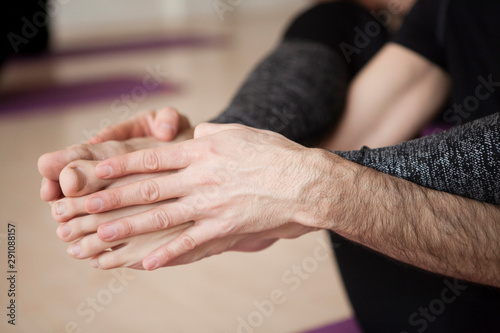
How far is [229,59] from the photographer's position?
4.27 meters

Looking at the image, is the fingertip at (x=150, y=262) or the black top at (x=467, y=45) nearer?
the fingertip at (x=150, y=262)

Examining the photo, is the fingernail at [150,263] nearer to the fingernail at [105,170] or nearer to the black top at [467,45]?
the fingernail at [105,170]

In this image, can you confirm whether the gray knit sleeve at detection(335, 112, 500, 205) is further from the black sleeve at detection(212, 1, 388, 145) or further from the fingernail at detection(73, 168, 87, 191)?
the fingernail at detection(73, 168, 87, 191)

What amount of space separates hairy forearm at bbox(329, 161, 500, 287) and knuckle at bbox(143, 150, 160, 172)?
26 cm

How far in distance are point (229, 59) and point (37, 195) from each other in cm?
265

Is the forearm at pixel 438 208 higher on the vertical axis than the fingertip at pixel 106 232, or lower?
lower

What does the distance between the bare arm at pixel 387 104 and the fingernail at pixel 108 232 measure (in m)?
0.51

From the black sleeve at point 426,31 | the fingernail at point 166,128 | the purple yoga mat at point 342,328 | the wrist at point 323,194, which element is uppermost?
the fingernail at point 166,128

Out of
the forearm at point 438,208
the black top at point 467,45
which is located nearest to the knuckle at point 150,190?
the forearm at point 438,208

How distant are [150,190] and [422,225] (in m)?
0.37

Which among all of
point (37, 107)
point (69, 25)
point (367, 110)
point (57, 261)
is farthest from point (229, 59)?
point (367, 110)

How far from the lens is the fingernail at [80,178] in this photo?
74 cm

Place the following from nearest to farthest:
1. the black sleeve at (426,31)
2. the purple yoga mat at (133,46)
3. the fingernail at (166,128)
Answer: the fingernail at (166,128)
the black sleeve at (426,31)
the purple yoga mat at (133,46)

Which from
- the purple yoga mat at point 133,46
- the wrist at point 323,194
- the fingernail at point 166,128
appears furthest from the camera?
the purple yoga mat at point 133,46
